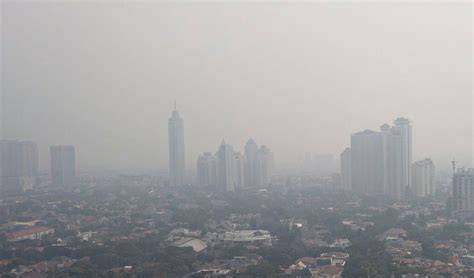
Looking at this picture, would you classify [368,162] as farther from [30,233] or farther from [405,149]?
[30,233]

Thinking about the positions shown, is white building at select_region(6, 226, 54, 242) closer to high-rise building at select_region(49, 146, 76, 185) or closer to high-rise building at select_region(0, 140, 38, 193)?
high-rise building at select_region(0, 140, 38, 193)

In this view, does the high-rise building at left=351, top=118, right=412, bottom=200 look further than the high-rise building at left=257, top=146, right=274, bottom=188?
No

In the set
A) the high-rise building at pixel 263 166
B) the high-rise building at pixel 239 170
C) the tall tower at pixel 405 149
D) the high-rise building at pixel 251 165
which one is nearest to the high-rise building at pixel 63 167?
the high-rise building at pixel 239 170

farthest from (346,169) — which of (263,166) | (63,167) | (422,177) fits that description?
(63,167)

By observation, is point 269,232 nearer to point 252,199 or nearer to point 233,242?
point 233,242

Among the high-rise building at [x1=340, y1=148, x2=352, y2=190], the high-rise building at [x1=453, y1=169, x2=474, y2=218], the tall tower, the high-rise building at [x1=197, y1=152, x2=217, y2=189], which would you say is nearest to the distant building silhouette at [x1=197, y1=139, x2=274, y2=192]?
the high-rise building at [x1=197, y1=152, x2=217, y2=189]
